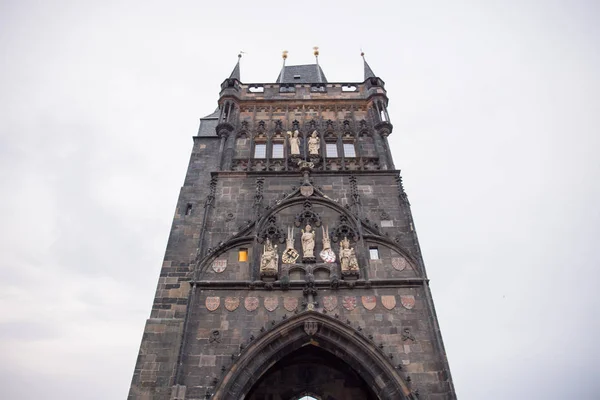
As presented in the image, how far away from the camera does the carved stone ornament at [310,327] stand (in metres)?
9.93

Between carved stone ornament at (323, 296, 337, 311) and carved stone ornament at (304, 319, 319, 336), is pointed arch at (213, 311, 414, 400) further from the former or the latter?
carved stone ornament at (323, 296, 337, 311)

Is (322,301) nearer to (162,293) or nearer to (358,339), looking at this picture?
(358,339)

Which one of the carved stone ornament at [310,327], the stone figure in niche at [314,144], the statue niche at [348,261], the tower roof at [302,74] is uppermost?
the tower roof at [302,74]

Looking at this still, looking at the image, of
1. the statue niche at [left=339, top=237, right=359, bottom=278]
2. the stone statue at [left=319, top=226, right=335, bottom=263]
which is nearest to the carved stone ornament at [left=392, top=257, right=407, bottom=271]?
the statue niche at [left=339, top=237, right=359, bottom=278]

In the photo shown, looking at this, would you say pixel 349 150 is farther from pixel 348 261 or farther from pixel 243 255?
pixel 243 255

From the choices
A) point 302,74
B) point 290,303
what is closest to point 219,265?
point 290,303

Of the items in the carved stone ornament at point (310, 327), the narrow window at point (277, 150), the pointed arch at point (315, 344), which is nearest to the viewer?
the pointed arch at point (315, 344)

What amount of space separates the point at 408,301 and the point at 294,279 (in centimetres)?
322

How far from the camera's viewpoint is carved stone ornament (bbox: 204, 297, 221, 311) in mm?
10328

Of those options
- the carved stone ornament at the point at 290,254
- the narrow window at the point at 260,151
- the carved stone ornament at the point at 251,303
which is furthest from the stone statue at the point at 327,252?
the narrow window at the point at 260,151

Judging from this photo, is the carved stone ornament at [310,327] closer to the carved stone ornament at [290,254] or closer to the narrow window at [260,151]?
the carved stone ornament at [290,254]

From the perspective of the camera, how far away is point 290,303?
10.4 m

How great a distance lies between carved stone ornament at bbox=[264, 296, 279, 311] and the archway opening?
1895mm

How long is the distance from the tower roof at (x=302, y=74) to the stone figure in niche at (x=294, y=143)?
895cm
